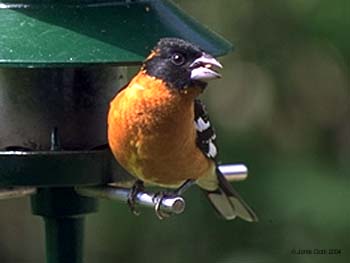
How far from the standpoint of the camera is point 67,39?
3820mm

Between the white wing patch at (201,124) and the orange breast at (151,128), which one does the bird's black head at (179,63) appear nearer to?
the orange breast at (151,128)

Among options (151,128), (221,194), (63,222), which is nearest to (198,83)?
(151,128)

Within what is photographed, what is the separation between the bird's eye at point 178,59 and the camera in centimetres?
392

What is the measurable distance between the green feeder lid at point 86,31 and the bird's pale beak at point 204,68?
154mm

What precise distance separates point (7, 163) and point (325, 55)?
294 cm

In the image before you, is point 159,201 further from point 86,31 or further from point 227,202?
point 227,202

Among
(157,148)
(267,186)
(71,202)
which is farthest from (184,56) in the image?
(267,186)

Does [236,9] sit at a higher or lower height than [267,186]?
higher

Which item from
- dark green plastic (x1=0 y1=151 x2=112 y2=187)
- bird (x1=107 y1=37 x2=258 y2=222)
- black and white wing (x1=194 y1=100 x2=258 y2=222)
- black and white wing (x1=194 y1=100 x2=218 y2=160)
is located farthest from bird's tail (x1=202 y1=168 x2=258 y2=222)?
dark green plastic (x1=0 y1=151 x2=112 y2=187)

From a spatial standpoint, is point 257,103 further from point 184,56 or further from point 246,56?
point 184,56

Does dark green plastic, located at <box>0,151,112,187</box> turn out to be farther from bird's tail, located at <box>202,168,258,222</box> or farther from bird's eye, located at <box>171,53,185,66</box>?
bird's tail, located at <box>202,168,258,222</box>

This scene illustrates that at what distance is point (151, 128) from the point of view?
4.03m

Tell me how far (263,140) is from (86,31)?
2696mm

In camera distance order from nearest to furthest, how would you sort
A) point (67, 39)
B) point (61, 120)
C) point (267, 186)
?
point (67, 39)
point (61, 120)
point (267, 186)
